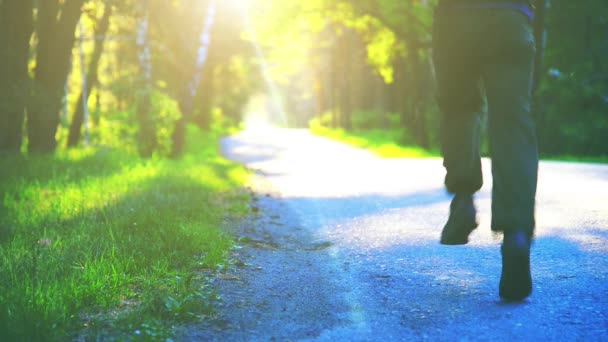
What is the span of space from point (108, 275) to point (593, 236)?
3502 mm

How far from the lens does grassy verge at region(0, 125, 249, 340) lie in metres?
2.91

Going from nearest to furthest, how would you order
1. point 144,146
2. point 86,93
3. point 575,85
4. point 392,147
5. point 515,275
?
point 515,275 < point 144,146 < point 86,93 < point 392,147 < point 575,85

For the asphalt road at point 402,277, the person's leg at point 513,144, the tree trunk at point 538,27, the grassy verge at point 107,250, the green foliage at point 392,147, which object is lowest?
the green foliage at point 392,147

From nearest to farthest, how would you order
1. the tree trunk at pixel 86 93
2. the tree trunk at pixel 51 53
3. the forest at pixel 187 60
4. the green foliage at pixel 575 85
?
the forest at pixel 187 60 < the tree trunk at pixel 51 53 < the tree trunk at pixel 86 93 < the green foliage at pixel 575 85

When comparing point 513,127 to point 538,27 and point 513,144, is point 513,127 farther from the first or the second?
point 538,27

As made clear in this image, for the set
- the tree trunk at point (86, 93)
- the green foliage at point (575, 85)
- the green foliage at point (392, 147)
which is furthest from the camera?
the green foliage at point (575, 85)

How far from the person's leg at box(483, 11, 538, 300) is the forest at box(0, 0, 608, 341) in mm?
851

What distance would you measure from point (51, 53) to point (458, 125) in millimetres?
9677

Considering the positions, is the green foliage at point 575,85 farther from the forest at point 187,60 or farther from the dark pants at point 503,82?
the dark pants at point 503,82

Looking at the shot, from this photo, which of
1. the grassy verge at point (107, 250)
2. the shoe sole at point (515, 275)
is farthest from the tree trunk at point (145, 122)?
the shoe sole at point (515, 275)

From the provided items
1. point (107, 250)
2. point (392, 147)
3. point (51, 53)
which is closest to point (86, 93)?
point (51, 53)

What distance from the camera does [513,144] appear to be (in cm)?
298

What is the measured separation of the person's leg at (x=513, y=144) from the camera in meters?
2.92

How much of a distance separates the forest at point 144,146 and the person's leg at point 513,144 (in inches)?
33.5
